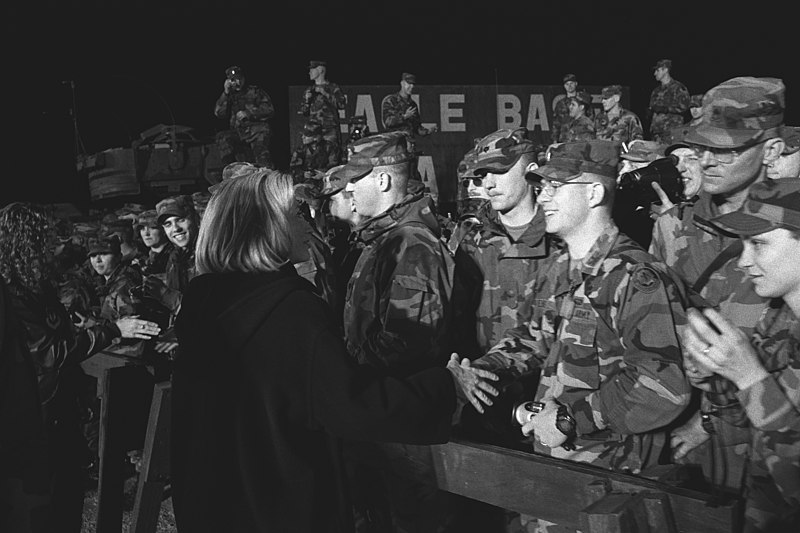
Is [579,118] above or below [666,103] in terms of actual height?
below

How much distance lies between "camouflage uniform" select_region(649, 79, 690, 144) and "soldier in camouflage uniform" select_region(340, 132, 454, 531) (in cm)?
1242

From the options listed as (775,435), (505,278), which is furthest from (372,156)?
(775,435)

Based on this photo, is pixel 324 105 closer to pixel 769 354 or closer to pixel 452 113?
pixel 452 113

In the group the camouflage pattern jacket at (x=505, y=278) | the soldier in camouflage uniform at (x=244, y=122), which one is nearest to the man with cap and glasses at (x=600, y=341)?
the camouflage pattern jacket at (x=505, y=278)

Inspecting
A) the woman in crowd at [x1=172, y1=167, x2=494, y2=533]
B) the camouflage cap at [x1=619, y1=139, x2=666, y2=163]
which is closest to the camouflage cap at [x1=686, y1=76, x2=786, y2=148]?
the woman in crowd at [x1=172, y1=167, x2=494, y2=533]

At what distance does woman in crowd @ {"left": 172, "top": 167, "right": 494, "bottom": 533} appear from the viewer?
2.15 m

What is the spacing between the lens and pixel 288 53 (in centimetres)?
1633

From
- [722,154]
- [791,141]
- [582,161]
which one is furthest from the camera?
[791,141]

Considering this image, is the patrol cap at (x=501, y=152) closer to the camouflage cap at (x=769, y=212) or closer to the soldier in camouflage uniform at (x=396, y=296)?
the soldier in camouflage uniform at (x=396, y=296)

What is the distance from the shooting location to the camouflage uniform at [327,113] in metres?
13.6

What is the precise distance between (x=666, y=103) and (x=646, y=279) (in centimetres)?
1401

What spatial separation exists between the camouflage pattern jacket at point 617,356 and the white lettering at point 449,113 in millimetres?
14152

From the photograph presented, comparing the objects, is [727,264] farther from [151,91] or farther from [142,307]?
[151,91]

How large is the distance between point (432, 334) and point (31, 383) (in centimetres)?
143
